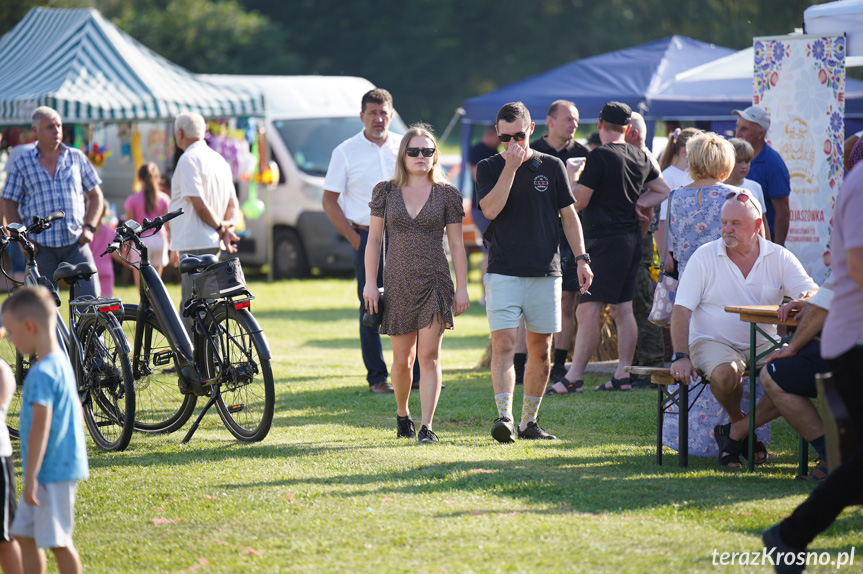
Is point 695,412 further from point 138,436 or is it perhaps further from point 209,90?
point 209,90

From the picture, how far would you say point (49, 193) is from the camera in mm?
7805

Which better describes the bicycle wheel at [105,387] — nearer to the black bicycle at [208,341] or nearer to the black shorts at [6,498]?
the black bicycle at [208,341]

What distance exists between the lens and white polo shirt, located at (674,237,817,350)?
5574mm

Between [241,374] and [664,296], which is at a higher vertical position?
[664,296]

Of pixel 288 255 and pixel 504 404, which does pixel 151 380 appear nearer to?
pixel 504 404

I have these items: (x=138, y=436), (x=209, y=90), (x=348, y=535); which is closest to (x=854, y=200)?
(x=348, y=535)

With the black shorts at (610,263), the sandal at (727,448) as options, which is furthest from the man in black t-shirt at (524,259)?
the black shorts at (610,263)

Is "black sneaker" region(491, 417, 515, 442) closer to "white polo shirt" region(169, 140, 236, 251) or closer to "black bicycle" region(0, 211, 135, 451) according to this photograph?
"black bicycle" region(0, 211, 135, 451)

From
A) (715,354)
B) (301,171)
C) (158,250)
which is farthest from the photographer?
(301,171)

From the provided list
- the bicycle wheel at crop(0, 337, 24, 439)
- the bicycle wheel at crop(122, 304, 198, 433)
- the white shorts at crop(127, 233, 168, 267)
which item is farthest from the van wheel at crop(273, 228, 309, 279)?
the bicycle wheel at crop(122, 304, 198, 433)

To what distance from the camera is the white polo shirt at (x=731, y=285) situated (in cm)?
557

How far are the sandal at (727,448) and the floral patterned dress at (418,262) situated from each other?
158cm

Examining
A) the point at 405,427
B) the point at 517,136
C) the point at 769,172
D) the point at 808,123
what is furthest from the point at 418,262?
the point at 808,123

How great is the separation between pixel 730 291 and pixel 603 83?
25.4 feet
